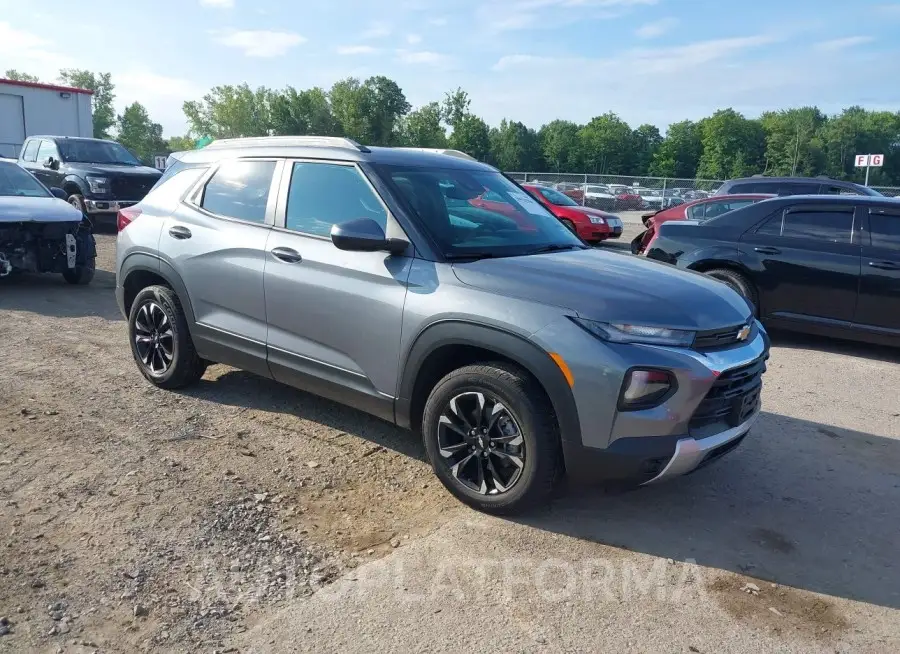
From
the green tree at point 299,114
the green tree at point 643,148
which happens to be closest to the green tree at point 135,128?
the green tree at point 299,114

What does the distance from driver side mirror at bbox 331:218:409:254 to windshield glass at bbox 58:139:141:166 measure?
13239mm

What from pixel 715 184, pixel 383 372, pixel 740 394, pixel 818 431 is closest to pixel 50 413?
pixel 383 372

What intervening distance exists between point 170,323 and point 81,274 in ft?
16.6

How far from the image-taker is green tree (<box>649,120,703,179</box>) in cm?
10388

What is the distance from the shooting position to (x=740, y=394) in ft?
12.1

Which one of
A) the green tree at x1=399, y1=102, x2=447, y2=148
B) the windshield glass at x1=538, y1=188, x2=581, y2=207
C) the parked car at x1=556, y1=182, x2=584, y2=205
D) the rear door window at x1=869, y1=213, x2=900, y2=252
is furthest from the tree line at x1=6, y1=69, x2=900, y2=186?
the rear door window at x1=869, y1=213, x2=900, y2=252

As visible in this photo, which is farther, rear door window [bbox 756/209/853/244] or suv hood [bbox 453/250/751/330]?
rear door window [bbox 756/209/853/244]

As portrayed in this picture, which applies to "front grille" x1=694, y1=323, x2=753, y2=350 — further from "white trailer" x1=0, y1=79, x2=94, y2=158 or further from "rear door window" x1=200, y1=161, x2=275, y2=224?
"white trailer" x1=0, y1=79, x2=94, y2=158

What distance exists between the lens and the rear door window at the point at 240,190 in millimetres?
4812

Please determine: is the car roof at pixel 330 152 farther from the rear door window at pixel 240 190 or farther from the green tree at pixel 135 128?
the green tree at pixel 135 128

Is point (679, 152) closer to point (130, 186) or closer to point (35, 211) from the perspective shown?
point (130, 186)

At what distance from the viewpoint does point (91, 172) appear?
47.3 ft

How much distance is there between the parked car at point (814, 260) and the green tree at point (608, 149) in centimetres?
10142

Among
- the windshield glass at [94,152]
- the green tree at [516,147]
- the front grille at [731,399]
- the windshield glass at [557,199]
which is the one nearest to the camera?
the front grille at [731,399]
